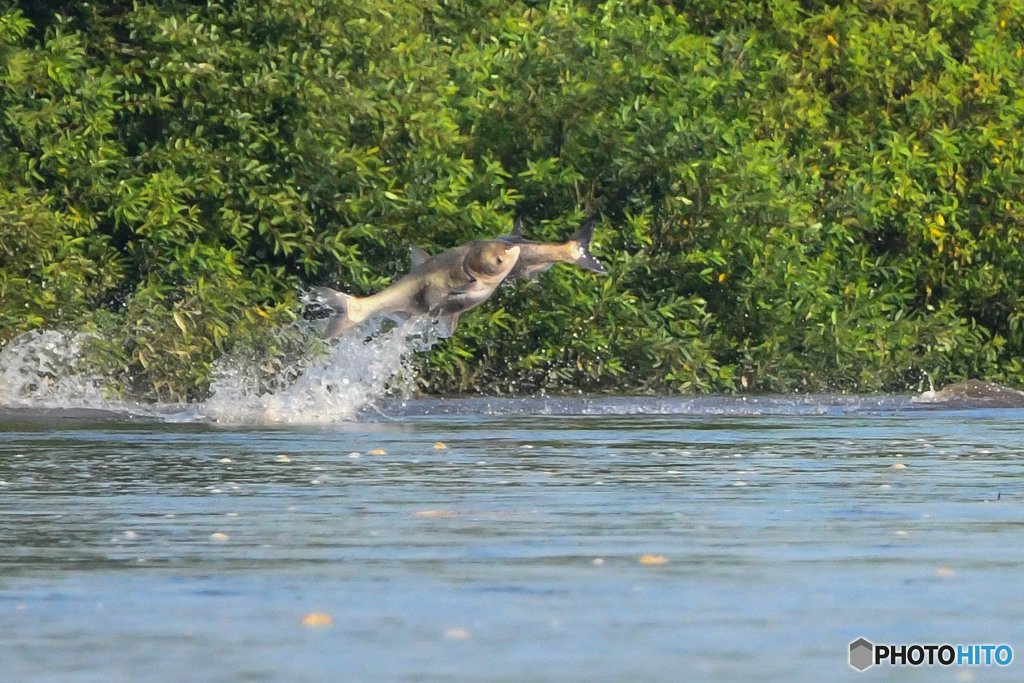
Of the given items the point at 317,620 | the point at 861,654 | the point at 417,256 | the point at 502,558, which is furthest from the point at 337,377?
the point at 861,654

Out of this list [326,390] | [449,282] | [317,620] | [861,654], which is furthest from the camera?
[326,390]

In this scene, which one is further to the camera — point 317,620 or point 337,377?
point 337,377

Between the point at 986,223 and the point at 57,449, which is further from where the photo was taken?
the point at 986,223

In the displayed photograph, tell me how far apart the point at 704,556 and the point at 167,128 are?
14.4 m

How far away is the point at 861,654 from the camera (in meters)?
6.99

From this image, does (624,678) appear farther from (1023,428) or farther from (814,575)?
(1023,428)

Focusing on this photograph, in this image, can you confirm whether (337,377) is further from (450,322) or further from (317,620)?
(317,620)

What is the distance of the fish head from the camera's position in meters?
18.5

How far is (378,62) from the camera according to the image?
23188 millimetres

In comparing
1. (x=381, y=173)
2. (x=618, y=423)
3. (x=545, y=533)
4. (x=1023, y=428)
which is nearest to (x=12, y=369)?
(x=381, y=173)

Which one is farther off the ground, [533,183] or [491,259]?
[491,259]

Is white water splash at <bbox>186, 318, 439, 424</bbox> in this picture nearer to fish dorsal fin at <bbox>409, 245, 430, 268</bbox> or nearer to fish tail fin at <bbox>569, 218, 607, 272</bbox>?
fish dorsal fin at <bbox>409, 245, 430, 268</bbox>

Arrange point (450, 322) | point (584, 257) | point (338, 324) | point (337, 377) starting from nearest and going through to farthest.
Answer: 1. point (338, 324)
2. point (584, 257)
3. point (450, 322)
4. point (337, 377)

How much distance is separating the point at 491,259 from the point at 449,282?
0.37 meters
